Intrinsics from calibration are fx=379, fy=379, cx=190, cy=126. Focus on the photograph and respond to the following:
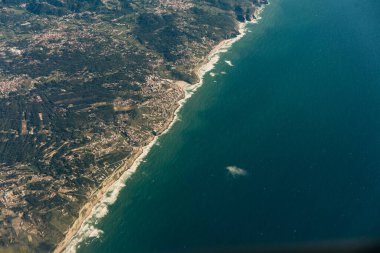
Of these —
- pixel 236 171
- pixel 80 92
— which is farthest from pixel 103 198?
pixel 80 92

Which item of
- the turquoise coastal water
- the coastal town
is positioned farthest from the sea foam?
the coastal town

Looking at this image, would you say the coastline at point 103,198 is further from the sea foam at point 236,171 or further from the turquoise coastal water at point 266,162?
the sea foam at point 236,171

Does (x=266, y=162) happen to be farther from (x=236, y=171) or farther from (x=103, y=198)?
(x=103, y=198)

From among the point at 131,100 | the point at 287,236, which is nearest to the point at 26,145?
the point at 131,100

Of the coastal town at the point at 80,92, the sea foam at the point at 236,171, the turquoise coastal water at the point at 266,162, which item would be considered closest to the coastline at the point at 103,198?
the coastal town at the point at 80,92

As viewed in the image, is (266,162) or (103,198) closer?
(103,198)

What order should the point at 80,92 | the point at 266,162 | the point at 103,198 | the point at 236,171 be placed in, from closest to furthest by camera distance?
the point at 103,198
the point at 236,171
the point at 266,162
the point at 80,92

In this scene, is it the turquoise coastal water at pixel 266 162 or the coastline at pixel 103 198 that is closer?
the turquoise coastal water at pixel 266 162

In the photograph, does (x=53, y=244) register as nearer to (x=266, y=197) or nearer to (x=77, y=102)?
(x=266, y=197)
